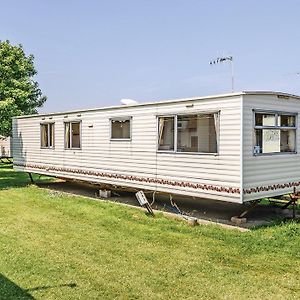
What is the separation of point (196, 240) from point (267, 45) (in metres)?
18.8

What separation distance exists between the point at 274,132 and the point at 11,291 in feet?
21.9

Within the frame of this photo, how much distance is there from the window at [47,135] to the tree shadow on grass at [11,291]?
32.4 feet

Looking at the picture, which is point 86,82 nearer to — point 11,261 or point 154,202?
point 154,202

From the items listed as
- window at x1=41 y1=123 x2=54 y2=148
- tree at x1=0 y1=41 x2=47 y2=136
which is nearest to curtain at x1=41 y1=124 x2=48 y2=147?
window at x1=41 y1=123 x2=54 y2=148

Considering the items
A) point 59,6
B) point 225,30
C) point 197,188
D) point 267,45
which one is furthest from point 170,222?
point 267,45

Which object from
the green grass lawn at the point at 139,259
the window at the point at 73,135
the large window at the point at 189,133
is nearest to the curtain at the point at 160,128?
the large window at the point at 189,133

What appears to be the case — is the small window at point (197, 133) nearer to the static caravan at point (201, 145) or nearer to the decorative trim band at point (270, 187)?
the static caravan at point (201, 145)

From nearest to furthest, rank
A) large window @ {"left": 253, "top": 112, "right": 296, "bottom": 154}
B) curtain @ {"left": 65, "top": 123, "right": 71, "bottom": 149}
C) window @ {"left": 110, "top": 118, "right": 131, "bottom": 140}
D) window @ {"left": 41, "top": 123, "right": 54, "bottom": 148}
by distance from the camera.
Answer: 1. large window @ {"left": 253, "top": 112, "right": 296, "bottom": 154}
2. window @ {"left": 110, "top": 118, "right": 131, "bottom": 140}
3. curtain @ {"left": 65, "top": 123, "right": 71, "bottom": 149}
4. window @ {"left": 41, "top": 123, "right": 54, "bottom": 148}

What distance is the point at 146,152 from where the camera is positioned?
1062 centimetres

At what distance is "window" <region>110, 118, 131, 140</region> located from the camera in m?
11.3

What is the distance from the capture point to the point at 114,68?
2847 centimetres

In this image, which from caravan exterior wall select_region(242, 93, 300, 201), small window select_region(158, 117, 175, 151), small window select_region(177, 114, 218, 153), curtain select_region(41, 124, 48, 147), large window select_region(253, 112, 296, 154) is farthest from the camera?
curtain select_region(41, 124, 48, 147)

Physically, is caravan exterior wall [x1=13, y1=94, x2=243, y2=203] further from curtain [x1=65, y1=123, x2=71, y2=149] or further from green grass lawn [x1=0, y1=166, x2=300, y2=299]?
green grass lawn [x1=0, y1=166, x2=300, y2=299]

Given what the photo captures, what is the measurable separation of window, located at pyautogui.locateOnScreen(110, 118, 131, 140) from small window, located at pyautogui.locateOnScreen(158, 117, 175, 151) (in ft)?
4.53
